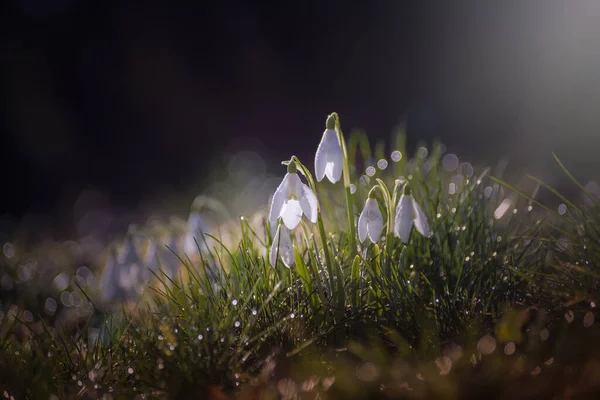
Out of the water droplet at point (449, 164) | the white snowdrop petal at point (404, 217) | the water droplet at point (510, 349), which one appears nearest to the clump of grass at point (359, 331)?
the water droplet at point (510, 349)

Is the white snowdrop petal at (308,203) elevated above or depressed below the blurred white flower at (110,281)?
below

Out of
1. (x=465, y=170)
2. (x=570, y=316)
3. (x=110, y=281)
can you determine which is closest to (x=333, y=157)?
(x=570, y=316)

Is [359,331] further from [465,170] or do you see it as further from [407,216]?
[465,170]

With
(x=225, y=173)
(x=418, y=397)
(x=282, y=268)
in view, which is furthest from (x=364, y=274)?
(x=225, y=173)

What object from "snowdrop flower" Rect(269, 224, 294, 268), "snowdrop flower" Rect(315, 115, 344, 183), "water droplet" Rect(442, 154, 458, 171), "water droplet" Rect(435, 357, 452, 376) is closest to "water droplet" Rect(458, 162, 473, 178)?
"water droplet" Rect(442, 154, 458, 171)

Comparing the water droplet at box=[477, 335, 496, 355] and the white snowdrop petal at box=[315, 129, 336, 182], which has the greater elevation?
the white snowdrop petal at box=[315, 129, 336, 182]

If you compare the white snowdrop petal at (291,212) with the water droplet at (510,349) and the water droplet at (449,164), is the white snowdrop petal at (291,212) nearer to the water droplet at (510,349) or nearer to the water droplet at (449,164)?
the water droplet at (510,349)

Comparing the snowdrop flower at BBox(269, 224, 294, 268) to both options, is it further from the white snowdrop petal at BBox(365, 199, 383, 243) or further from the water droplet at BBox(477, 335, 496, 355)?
the water droplet at BBox(477, 335, 496, 355)
